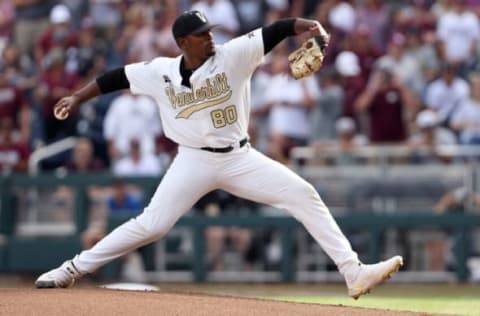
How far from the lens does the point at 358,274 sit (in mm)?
8227

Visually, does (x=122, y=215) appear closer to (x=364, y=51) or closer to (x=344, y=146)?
(x=344, y=146)

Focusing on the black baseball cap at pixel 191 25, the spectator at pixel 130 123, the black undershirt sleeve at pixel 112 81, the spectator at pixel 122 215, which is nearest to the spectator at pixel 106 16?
the spectator at pixel 130 123

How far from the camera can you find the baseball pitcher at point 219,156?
27.1ft

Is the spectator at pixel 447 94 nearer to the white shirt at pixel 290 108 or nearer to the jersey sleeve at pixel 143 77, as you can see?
the white shirt at pixel 290 108

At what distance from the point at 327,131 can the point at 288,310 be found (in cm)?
769

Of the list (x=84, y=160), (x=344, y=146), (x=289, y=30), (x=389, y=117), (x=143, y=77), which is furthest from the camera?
(x=84, y=160)

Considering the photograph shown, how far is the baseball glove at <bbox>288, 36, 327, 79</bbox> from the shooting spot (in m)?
7.98

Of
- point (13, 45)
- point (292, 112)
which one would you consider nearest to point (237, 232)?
point (292, 112)

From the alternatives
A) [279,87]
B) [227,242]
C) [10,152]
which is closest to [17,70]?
[10,152]

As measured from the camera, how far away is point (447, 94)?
15109mm

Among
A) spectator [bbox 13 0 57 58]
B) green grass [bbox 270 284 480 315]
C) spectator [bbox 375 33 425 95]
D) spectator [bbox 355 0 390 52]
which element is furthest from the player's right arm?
spectator [bbox 13 0 57 58]

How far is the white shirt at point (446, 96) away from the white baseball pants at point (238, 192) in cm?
710

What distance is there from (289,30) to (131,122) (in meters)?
7.45

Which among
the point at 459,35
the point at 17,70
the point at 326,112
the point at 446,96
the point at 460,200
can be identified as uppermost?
the point at 459,35
